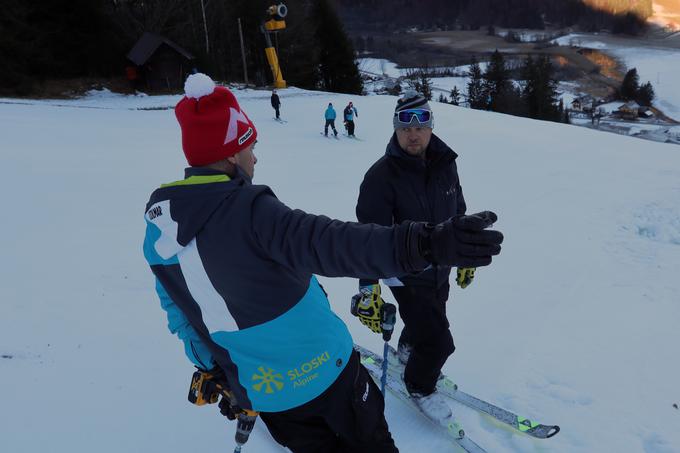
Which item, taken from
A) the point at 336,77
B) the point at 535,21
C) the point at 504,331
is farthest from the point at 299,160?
the point at 535,21

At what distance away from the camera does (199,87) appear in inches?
61.1

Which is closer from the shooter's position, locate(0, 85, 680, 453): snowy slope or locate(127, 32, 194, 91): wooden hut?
locate(0, 85, 680, 453): snowy slope

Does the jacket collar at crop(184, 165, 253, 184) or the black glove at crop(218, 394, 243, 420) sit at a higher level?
the jacket collar at crop(184, 165, 253, 184)

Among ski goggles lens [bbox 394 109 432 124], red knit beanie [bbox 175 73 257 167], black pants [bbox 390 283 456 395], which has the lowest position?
black pants [bbox 390 283 456 395]

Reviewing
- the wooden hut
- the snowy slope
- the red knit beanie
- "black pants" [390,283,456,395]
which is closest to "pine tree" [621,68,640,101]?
the wooden hut

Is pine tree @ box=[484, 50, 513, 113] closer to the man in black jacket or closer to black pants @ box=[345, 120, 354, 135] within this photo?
black pants @ box=[345, 120, 354, 135]

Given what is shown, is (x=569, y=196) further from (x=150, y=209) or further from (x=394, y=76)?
(x=394, y=76)

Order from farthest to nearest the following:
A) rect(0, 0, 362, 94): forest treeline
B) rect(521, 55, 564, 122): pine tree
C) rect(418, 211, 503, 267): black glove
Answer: rect(521, 55, 564, 122): pine tree, rect(0, 0, 362, 94): forest treeline, rect(418, 211, 503, 267): black glove

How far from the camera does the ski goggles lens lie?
274cm

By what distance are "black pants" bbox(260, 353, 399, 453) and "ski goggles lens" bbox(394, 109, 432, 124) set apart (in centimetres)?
154

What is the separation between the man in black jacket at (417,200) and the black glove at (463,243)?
4.43 ft

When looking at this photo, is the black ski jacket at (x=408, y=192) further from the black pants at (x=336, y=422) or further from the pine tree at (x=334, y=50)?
the pine tree at (x=334, y=50)

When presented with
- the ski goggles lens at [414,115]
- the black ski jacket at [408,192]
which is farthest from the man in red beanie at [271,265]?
the ski goggles lens at [414,115]

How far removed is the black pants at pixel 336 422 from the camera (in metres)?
1.71
